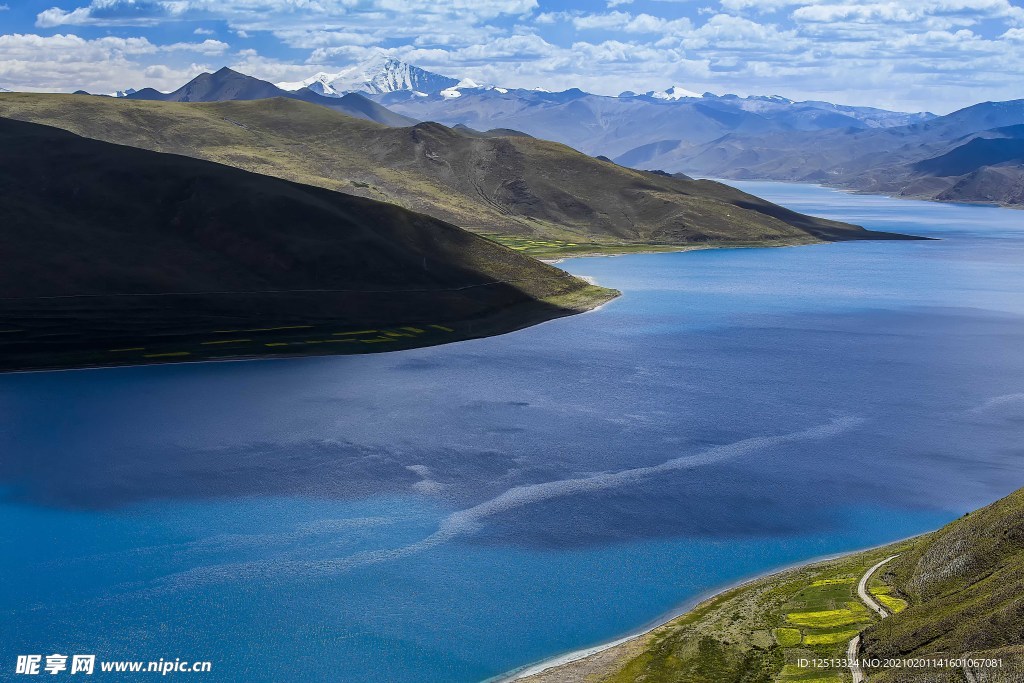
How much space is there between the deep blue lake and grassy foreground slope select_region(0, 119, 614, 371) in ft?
35.2

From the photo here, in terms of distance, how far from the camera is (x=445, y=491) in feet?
284

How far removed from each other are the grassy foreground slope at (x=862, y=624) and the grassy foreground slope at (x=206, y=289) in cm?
9796

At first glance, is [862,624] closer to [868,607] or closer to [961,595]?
[868,607]

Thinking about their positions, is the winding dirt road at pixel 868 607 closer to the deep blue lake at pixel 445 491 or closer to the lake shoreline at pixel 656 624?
the lake shoreline at pixel 656 624

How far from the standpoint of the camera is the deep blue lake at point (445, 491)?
204 feet

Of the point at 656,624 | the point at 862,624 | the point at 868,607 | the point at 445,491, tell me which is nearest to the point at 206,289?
the point at 445,491

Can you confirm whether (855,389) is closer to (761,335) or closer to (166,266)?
(761,335)

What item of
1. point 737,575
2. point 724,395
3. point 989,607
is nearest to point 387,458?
point 737,575

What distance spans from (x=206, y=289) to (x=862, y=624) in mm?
136374

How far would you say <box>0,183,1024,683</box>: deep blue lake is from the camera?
6206 cm

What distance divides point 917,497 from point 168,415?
78.3 meters

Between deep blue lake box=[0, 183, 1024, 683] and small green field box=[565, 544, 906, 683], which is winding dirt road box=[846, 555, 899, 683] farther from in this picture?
deep blue lake box=[0, 183, 1024, 683]

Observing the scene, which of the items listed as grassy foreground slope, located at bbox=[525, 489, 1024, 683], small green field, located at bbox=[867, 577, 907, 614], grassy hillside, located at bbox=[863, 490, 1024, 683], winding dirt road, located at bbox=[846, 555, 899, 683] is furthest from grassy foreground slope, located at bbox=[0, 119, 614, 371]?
grassy hillside, located at bbox=[863, 490, 1024, 683]

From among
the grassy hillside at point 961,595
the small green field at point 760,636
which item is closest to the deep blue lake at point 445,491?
the small green field at point 760,636
